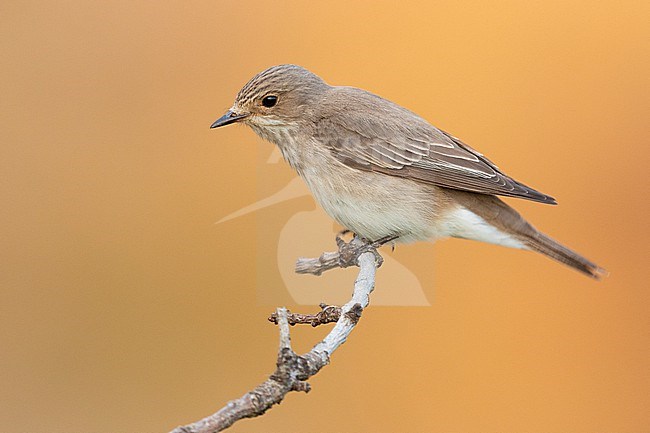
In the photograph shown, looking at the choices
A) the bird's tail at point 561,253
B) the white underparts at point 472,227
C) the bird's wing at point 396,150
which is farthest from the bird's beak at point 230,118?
the bird's tail at point 561,253

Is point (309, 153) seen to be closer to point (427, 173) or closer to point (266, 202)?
point (266, 202)

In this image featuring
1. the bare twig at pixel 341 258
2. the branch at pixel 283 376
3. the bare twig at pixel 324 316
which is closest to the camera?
the branch at pixel 283 376

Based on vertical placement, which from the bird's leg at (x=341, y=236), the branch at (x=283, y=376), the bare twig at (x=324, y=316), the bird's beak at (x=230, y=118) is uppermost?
the bird's beak at (x=230, y=118)

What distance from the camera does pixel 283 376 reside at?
Result: 1.77m

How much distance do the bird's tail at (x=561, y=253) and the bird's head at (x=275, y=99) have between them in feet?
3.27

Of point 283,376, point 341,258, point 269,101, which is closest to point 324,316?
point 283,376

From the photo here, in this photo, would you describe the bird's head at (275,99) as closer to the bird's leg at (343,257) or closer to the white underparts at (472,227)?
the bird's leg at (343,257)

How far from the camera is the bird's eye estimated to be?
3043 millimetres

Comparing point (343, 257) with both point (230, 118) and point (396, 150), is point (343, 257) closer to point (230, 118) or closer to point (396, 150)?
point (396, 150)

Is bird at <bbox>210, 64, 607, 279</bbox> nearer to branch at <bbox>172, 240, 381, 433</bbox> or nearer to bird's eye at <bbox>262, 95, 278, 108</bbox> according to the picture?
bird's eye at <bbox>262, 95, 278, 108</bbox>

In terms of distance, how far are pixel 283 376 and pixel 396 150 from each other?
4.92 ft

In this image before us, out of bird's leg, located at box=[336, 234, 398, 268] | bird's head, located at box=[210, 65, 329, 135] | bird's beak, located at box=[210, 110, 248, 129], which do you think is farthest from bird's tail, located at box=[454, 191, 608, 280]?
bird's beak, located at box=[210, 110, 248, 129]

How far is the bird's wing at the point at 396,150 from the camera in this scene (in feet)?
10.1

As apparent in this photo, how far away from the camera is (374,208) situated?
3.01 metres
